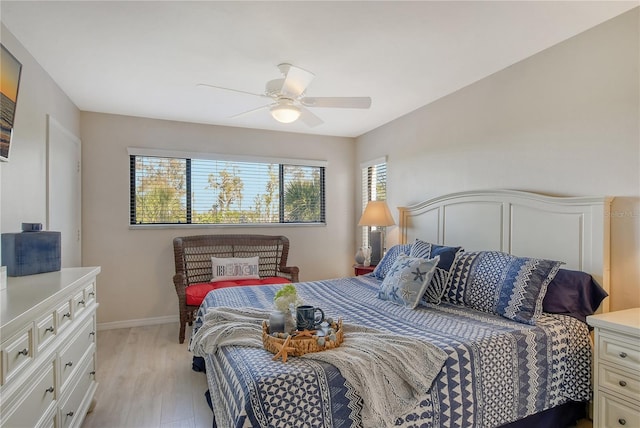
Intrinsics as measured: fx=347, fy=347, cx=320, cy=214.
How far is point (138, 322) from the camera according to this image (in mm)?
4148

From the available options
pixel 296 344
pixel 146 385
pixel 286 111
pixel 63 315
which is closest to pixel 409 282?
pixel 296 344

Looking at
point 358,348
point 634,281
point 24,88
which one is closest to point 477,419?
point 358,348

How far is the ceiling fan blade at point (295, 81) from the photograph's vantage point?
2270 mm

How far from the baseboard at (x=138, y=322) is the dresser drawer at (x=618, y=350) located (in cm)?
416

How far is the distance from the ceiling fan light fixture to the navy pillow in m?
2.12

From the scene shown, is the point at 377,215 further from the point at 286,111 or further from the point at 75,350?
the point at 75,350

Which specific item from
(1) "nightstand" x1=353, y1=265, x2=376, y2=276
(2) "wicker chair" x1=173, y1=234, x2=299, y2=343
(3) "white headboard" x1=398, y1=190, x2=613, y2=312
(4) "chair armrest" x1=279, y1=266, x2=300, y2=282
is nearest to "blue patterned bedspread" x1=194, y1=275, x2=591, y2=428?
(3) "white headboard" x1=398, y1=190, x2=613, y2=312

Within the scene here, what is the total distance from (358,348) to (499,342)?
0.76 m

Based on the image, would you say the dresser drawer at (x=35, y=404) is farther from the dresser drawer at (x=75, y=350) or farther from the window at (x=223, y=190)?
the window at (x=223, y=190)

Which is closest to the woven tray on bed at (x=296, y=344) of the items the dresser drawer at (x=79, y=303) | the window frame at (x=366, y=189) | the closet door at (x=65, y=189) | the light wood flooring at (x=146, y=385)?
the light wood flooring at (x=146, y=385)

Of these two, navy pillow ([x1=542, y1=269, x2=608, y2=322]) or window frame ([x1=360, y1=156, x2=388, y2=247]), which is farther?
window frame ([x1=360, y1=156, x2=388, y2=247])

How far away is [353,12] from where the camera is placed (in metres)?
2.01

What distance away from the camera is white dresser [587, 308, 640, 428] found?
5.55 feet

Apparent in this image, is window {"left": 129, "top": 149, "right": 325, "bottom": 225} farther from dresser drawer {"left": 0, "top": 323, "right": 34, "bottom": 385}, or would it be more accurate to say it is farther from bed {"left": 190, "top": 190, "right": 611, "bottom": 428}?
dresser drawer {"left": 0, "top": 323, "right": 34, "bottom": 385}
